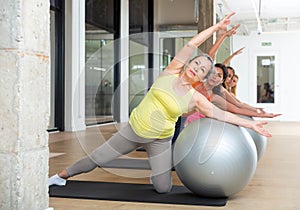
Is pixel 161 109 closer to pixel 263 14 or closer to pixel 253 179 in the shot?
pixel 253 179

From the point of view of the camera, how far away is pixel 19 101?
85.4 inches

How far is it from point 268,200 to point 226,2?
8580 millimetres

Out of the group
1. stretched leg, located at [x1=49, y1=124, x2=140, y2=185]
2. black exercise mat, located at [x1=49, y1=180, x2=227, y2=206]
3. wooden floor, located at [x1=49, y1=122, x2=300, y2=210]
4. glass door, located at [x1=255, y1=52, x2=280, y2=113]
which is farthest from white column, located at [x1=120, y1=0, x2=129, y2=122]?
stretched leg, located at [x1=49, y1=124, x2=140, y2=185]

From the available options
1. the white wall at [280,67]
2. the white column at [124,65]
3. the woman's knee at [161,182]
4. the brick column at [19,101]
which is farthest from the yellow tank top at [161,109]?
the white wall at [280,67]

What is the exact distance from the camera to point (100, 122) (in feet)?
33.7

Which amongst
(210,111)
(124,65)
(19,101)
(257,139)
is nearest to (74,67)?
(124,65)

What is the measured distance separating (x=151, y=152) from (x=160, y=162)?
98mm

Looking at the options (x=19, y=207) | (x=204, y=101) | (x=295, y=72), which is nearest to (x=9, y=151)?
(x=19, y=207)

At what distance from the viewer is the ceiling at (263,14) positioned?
432 inches

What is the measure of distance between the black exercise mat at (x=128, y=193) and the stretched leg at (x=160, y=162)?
0.08m

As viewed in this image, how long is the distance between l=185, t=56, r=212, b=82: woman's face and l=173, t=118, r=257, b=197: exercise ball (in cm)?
33

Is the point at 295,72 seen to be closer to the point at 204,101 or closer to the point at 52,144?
the point at 52,144

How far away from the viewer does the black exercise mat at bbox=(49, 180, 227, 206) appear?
299 centimetres

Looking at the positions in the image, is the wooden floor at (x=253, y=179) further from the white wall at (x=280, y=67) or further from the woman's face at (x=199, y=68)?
the white wall at (x=280, y=67)
